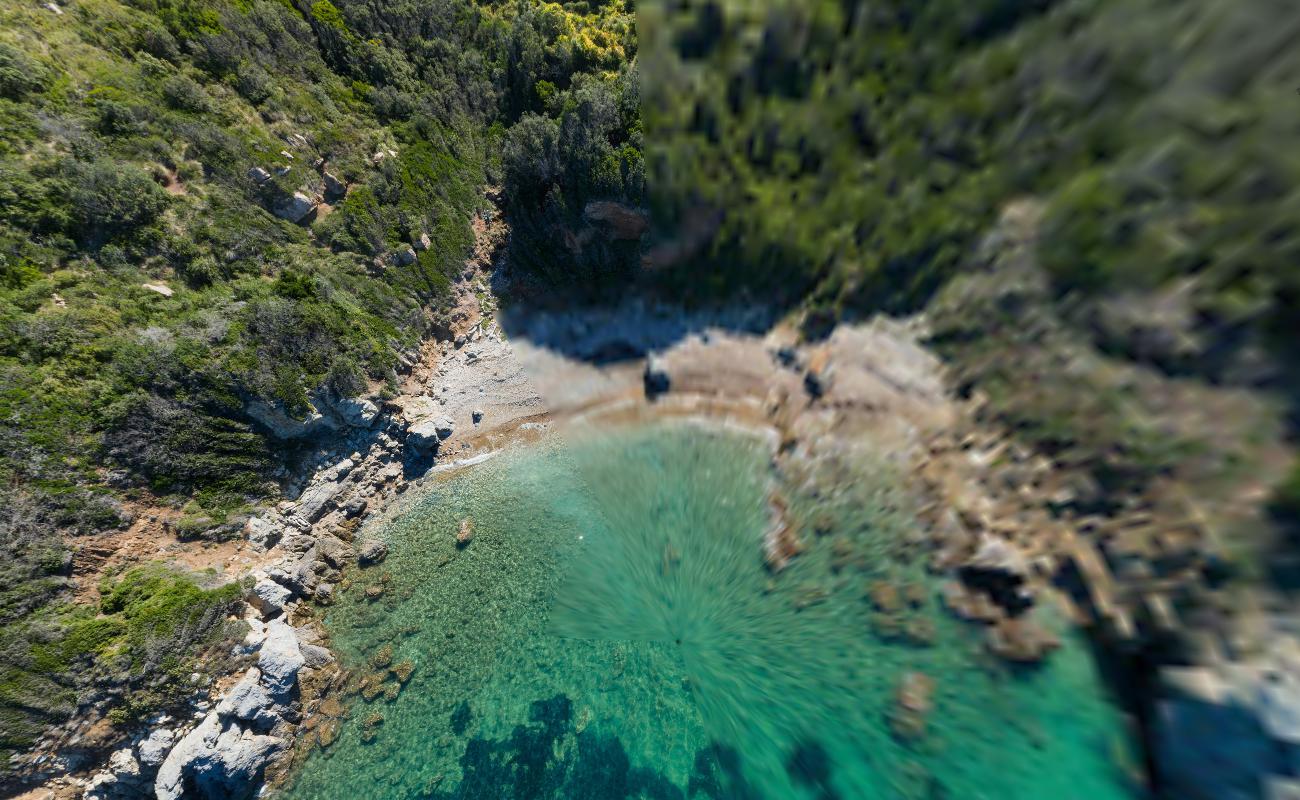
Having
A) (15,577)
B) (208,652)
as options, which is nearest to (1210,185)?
(208,652)

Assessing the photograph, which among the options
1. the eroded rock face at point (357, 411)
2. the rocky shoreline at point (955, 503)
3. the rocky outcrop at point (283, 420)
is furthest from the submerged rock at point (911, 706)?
the rocky outcrop at point (283, 420)

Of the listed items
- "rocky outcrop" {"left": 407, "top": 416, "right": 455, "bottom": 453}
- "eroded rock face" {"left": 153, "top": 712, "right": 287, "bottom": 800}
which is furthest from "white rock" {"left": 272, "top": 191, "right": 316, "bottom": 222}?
"eroded rock face" {"left": 153, "top": 712, "right": 287, "bottom": 800}

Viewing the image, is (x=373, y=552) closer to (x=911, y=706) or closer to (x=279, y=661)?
(x=279, y=661)

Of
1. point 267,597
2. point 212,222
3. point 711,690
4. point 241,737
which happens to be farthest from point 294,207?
point 711,690

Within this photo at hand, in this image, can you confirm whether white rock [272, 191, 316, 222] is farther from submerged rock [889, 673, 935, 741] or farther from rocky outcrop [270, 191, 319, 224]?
submerged rock [889, 673, 935, 741]

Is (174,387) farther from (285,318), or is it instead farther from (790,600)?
(790,600)

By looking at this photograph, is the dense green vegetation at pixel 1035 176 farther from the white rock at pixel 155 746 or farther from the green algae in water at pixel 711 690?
the white rock at pixel 155 746
